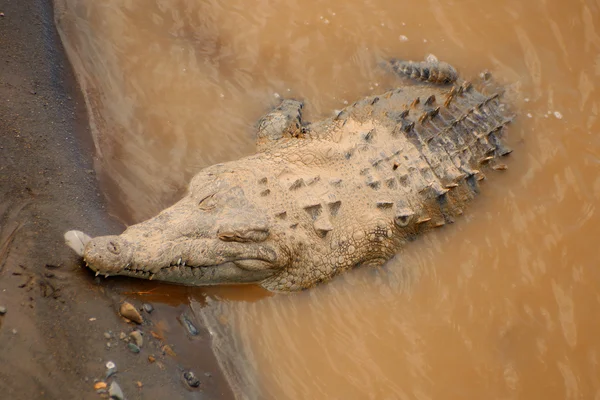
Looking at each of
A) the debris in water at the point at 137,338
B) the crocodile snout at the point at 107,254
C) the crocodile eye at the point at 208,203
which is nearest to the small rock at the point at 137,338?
the debris in water at the point at 137,338

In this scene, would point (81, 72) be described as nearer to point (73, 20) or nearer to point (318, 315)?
point (73, 20)

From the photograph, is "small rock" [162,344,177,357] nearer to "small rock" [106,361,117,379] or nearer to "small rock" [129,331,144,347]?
"small rock" [129,331,144,347]

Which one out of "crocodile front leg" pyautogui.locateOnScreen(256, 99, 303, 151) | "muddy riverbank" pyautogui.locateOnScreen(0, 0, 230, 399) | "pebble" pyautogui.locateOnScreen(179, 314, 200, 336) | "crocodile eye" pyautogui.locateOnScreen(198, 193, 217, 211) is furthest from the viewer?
"crocodile front leg" pyautogui.locateOnScreen(256, 99, 303, 151)

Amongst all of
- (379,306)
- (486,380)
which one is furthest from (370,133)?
(486,380)

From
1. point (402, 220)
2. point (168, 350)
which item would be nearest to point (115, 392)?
point (168, 350)

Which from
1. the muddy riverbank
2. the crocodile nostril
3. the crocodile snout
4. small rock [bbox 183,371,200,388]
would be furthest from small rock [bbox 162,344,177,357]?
the crocodile nostril
